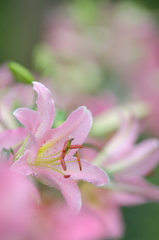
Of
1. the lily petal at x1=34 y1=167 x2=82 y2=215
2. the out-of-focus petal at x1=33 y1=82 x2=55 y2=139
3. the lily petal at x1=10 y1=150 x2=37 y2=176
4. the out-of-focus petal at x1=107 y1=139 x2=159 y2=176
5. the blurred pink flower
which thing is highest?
the out-of-focus petal at x1=33 y1=82 x2=55 y2=139

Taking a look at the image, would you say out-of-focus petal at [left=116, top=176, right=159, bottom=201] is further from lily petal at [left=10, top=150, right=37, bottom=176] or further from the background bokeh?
the background bokeh

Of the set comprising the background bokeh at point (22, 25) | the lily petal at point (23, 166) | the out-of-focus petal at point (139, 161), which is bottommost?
the background bokeh at point (22, 25)

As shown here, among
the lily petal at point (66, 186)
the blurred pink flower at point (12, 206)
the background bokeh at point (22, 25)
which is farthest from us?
the background bokeh at point (22, 25)

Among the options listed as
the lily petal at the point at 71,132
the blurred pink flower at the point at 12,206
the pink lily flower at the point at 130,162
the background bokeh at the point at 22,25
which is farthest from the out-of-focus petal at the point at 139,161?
the background bokeh at the point at 22,25

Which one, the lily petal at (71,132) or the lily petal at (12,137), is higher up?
the lily petal at (71,132)

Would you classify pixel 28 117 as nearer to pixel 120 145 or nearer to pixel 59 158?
pixel 59 158

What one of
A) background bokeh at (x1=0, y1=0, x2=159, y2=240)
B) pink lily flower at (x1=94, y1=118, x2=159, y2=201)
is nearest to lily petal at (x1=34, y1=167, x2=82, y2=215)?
pink lily flower at (x1=94, y1=118, x2=159, y2=201)

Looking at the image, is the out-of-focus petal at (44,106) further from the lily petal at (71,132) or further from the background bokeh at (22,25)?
the background bokeh at (22,25)

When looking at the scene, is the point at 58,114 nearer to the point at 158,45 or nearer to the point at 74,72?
the point at 74,72

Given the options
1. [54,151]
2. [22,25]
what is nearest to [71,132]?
[54,151]
